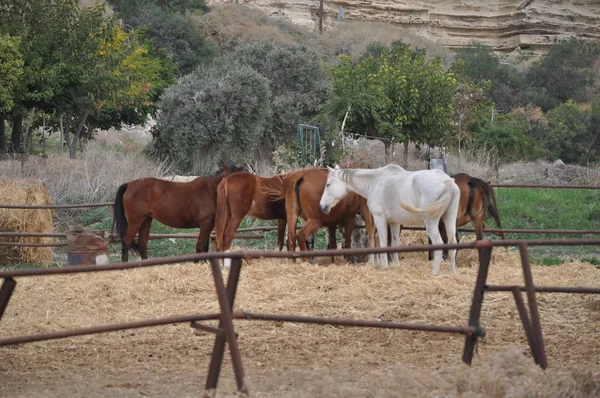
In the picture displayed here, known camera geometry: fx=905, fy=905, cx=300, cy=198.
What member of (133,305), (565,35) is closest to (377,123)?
(133,305)

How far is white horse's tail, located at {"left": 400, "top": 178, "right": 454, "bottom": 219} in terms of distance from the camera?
33.6ft

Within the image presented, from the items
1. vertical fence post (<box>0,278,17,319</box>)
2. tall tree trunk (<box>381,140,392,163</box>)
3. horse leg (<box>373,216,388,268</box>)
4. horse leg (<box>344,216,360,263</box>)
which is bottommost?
tall tree trunk (<box>381,140,392,163</box>)

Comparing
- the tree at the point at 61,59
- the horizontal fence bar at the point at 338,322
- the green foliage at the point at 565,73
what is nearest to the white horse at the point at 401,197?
the horizontal fence bar at the point at 338,322

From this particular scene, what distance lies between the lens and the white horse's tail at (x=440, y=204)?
10234mm

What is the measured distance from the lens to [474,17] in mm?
65688

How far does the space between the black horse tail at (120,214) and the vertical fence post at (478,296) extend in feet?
22.1

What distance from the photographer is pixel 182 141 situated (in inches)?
982

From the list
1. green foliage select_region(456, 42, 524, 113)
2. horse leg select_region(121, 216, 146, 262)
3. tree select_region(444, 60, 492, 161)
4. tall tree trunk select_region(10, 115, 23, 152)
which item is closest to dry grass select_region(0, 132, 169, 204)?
tall tree trunk select_region(10, 115, 23, 152)

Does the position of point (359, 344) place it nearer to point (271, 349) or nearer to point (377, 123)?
point (271, 349)

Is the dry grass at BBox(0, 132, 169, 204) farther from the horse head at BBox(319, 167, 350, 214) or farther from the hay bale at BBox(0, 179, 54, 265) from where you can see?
the horse head at BBox(319, 167, 350, 214)

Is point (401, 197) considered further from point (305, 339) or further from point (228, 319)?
point (228, 319)

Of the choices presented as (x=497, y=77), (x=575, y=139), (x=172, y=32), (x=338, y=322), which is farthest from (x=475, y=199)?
(x=497, y=77)

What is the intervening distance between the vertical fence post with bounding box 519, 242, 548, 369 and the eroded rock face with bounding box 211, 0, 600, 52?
5835 cm

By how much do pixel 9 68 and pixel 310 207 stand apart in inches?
498
